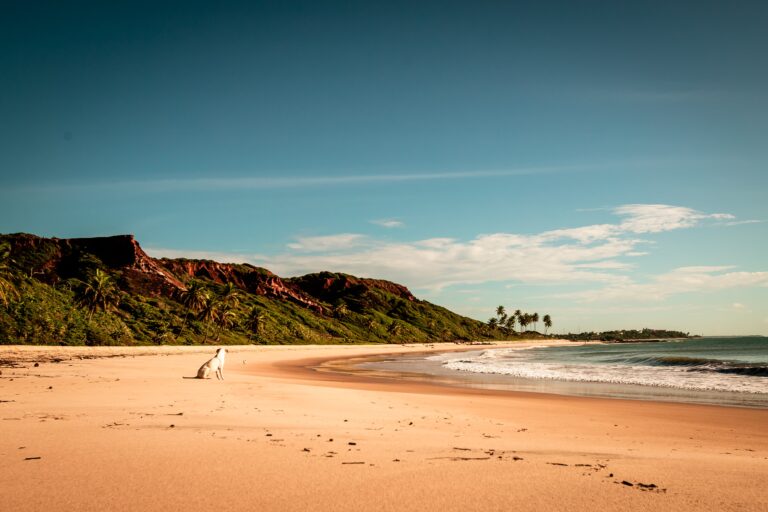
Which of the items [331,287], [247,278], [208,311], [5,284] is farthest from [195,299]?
[331,287]

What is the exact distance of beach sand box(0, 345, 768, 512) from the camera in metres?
4.91

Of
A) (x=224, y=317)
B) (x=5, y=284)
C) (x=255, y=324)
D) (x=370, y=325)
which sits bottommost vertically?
(x=370, y=325)

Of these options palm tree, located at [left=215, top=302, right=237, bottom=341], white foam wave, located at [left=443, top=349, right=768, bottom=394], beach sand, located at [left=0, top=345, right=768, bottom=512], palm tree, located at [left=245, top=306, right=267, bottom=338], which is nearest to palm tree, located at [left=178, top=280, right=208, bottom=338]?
palm tree, located at [left=215, top=302, right=237, bottom=341]

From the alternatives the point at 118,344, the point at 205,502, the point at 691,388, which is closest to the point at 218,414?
the point at 205,502

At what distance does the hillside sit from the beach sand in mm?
45702

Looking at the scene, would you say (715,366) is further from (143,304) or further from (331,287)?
(331,287)

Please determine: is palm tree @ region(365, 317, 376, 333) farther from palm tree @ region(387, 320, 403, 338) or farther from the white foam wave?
the white foam wave

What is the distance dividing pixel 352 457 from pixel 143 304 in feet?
256

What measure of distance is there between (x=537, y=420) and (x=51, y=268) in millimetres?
96671

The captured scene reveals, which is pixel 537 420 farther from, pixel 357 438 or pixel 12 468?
pixel 12 468

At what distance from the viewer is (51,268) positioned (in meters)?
85.3

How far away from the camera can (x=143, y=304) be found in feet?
246

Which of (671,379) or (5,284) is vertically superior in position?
(5,284)

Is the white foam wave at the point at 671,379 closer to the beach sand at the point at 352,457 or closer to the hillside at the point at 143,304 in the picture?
the beach sand at the point at 352,457
